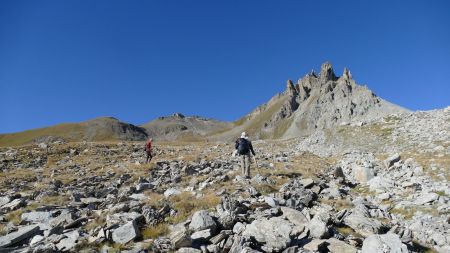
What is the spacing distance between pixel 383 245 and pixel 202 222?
→ 16.5ft

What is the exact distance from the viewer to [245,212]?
1323cm

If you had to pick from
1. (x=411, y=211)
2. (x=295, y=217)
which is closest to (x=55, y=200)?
(x=295, y=217)

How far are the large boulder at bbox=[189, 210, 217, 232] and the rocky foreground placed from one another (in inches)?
1.2

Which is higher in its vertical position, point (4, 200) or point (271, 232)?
point (4, 200)

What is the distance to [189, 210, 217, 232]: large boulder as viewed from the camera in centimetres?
1118

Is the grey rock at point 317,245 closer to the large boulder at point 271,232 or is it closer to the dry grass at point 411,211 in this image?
the large boulder at point 271,232

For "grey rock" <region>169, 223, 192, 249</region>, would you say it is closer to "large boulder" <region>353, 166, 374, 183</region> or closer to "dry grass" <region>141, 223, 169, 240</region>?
"dry grass" <region>141, 223, 169, 240</region>

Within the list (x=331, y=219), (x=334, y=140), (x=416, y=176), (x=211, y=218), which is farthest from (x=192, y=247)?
(x=334, y=140)

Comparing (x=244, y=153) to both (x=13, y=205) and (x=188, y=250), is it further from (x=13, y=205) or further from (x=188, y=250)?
(x=188, y=250)

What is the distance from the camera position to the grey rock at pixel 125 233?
10820 millimetres

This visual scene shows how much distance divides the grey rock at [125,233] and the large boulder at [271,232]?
317cm

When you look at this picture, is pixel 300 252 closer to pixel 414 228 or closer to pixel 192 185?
pixel 414 228

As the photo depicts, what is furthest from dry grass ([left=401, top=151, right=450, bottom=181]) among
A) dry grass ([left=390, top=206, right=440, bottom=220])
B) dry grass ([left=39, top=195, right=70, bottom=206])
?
dry grass ([left=39, top=195, right=70, bottom=206])

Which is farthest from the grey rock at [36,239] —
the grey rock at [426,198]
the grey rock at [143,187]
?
the grey rock at [426,198]
